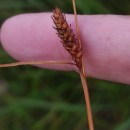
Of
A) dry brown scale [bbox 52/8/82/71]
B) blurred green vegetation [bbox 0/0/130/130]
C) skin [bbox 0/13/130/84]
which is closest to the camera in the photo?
dry brown scale [bbox 52/8/82/71]

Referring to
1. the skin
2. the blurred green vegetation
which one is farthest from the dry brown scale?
the blurred green vegetation

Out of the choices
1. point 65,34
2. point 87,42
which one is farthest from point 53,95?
point 65,34

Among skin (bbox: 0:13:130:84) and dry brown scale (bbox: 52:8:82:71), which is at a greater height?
dry brown scale (bbox: 52:8:82:71)

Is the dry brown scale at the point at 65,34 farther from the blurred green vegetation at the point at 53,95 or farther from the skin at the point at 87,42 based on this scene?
the blurred green vegetation at the point at 53,95

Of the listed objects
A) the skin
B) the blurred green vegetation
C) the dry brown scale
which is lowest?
the blurred green vegetation

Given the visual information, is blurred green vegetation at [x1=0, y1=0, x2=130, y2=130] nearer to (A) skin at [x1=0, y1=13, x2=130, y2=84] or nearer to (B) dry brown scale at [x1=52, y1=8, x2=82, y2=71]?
(A) skin at [x1=0, y1=13, x2=130, y2=84]

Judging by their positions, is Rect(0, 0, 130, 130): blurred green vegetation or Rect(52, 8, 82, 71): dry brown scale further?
Rect(0, 0, 130, 130): blurred green vegetation

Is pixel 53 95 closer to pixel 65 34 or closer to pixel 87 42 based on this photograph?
pixel 87 42
